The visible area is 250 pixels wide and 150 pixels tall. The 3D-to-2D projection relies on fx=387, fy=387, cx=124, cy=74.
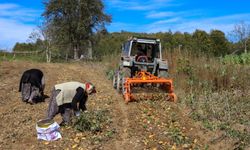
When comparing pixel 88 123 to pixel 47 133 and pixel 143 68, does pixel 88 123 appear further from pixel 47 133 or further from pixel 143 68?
pixel 143 68

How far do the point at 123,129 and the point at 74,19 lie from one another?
28551 mm

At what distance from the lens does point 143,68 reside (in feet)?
45.3

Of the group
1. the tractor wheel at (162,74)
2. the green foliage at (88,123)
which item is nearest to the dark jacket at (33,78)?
the green foliage at (88,123)

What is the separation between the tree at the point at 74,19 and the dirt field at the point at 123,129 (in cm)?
2365

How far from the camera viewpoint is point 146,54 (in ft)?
47.0

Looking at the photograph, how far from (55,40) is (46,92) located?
70.6 feet

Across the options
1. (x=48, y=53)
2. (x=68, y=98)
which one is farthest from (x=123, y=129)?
(x=48, y=53)

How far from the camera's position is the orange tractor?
12527 mm

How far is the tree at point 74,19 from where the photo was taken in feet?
118

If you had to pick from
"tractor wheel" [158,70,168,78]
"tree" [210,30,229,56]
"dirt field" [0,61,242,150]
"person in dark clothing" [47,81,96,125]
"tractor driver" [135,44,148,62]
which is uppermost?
"tree" [210,30,229,56]

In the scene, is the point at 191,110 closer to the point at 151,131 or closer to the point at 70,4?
the point at 151,131

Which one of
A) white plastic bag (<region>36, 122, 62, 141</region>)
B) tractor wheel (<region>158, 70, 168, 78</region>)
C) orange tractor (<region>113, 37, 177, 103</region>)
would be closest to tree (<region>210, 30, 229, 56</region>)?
orange tractor (<region>113, 37, 177, 103</region>)

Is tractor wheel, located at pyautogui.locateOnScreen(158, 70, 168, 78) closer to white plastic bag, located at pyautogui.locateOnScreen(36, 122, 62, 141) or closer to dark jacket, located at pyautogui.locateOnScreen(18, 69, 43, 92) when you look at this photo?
dark jacket, located at pyautogui.locateOnScreen(18, 69, 43, 92)

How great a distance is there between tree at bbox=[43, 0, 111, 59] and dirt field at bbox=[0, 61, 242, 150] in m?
23.6
